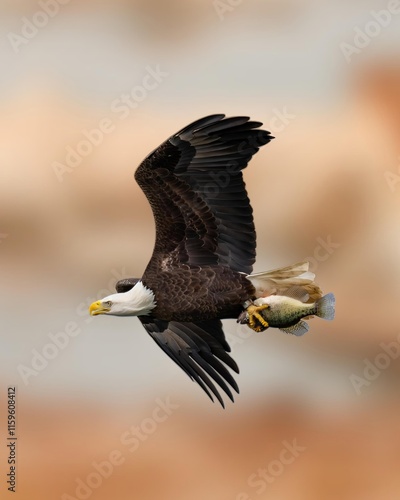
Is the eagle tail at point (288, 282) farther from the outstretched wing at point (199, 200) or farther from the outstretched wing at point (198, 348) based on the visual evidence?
the outstretched wing at point (198, 348)

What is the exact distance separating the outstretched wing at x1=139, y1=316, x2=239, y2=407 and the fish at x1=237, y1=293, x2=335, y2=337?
806 millimetres

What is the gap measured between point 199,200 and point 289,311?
1098mm

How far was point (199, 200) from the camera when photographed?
7.88 m

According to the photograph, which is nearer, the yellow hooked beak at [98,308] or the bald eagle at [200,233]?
the bald eagle at [200,233]

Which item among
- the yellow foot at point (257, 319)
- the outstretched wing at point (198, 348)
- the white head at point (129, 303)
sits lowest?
the outstretched wing at point (198, 348)

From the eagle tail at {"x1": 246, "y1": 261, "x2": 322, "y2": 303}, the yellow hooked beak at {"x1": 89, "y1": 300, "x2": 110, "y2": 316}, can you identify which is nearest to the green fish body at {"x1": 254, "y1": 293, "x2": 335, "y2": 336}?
the eagle tail at {"x1": 246, "y1": 261, "x2": 322, "y2": 303}

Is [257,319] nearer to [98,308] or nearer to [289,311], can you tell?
[289,311]

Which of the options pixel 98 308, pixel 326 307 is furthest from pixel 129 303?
pixel 326 307

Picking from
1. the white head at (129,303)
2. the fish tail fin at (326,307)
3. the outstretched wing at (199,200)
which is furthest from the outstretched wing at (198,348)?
the fish tail fin at (326,307)

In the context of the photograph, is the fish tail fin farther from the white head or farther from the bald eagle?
the white head

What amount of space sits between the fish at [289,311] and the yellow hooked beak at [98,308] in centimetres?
106

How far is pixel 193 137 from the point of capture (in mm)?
7703

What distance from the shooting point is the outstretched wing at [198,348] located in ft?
27.5

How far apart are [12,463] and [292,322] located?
624 cm
